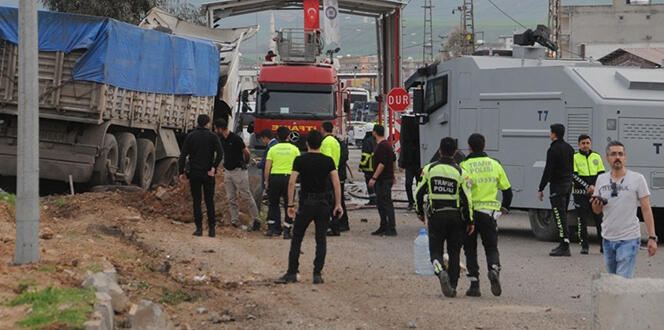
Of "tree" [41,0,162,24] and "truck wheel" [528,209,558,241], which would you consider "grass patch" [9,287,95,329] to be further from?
"tree" [41,0,162,24]

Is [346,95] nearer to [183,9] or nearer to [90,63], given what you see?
[90,63]

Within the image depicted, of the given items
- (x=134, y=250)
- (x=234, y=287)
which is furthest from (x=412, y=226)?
(x=234, y=287)

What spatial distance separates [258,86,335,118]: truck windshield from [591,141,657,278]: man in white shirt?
19497 mm

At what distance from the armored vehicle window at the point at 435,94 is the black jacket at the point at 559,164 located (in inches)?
174

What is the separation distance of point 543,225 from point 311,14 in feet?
60.7

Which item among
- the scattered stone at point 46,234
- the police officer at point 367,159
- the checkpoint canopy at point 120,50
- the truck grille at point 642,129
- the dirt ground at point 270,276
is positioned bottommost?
the dirt ground at point 270,276

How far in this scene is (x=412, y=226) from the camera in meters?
21.6

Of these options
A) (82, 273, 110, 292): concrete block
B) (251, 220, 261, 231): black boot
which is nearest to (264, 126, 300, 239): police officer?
(251, 220, 261, 231): black boot

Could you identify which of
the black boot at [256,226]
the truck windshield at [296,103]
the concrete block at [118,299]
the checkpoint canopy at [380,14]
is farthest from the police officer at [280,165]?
the checkpoint canopy at [380,14]

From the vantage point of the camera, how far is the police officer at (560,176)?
1656cm

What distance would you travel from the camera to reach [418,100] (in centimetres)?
2231

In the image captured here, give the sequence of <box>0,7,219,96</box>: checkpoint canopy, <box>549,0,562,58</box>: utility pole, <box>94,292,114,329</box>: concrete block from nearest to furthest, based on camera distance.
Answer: <box>94,292,114,329</box>: concrete block
<box>0,7,219,96</box>: checkpoint canopy
<box>549,0,562,58</box>: utility pole

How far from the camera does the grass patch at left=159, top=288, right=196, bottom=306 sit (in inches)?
453

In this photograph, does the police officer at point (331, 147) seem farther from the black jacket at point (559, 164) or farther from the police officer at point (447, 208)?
the police officer at point (447, 208)
